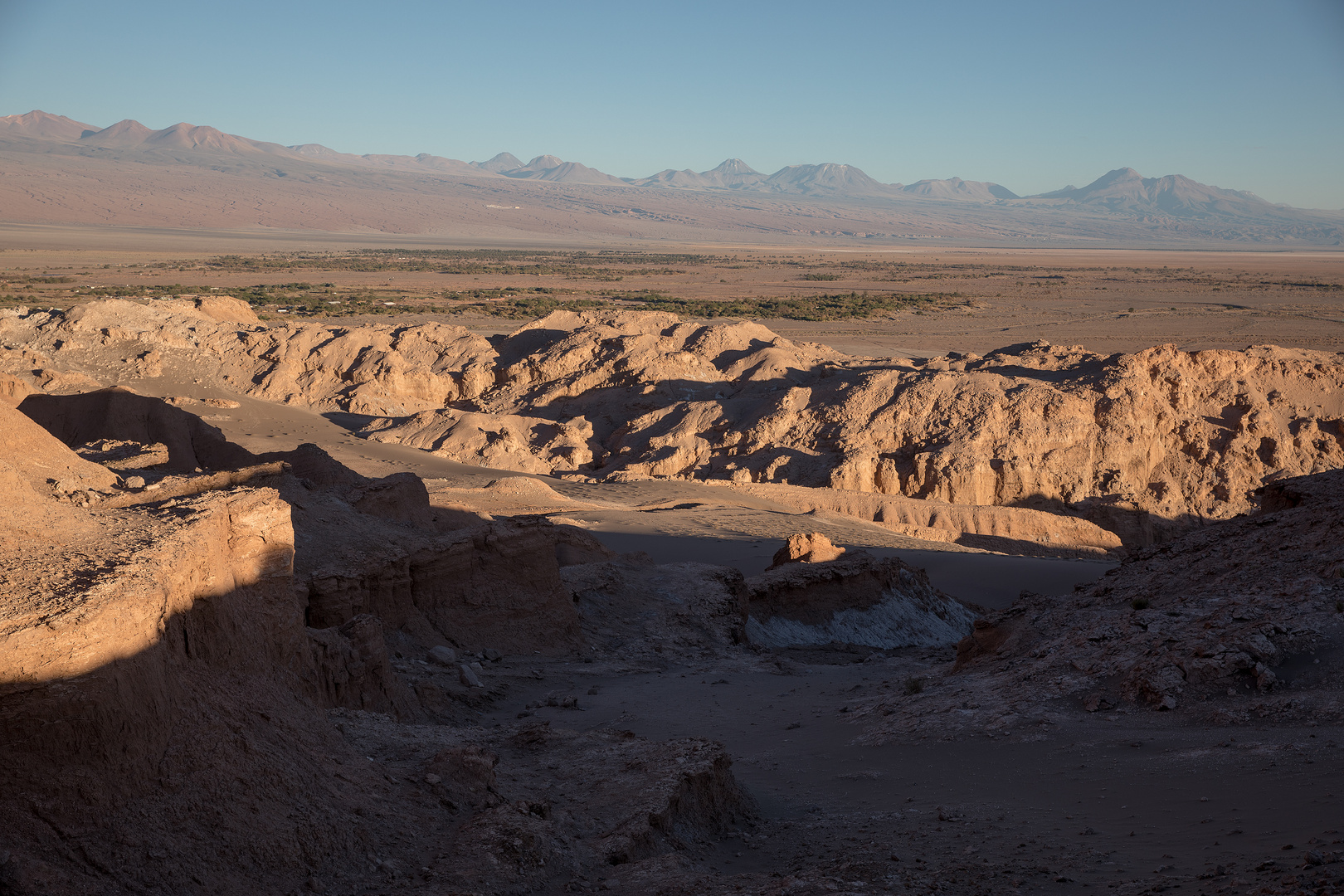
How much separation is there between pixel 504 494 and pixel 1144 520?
1440 cm

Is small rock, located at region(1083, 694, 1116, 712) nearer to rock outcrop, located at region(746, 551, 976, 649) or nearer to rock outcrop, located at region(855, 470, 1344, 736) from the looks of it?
rock outcrop, located at region(855, 470, 1344, 736)

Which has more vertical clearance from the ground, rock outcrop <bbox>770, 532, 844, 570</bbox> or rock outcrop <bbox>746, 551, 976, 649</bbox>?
rock outcrop <bbox>770, 532, 844, 570</bbox>

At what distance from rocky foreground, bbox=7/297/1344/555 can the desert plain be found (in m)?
0.12

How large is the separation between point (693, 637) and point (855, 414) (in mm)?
12973

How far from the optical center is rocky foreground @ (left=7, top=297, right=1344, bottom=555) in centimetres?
2292

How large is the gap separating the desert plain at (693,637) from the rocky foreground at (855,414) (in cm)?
12

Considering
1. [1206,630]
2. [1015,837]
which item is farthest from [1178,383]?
[1015,837]

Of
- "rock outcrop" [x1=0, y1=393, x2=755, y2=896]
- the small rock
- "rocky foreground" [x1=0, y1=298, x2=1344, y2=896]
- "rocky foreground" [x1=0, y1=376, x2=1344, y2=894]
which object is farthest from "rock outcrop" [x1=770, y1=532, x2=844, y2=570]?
"rock outcrop" [x1=0, y1=393, x2=755, y2=896]

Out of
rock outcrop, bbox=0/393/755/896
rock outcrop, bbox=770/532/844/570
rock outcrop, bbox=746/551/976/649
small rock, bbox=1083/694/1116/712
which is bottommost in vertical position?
rock outcrop, bbox=746/551/976/649

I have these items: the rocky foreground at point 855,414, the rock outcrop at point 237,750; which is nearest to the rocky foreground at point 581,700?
the rock outcrop at point 237,750

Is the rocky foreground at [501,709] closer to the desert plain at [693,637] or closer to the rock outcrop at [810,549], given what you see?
the desert plain at [693,637]

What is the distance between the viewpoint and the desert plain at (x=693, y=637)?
483 cm

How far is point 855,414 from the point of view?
2483 cm

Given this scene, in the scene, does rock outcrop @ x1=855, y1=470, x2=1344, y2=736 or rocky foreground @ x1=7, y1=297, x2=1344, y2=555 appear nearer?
rock outcrop @ x1=855, y1=470, x2=1344, y2=736
